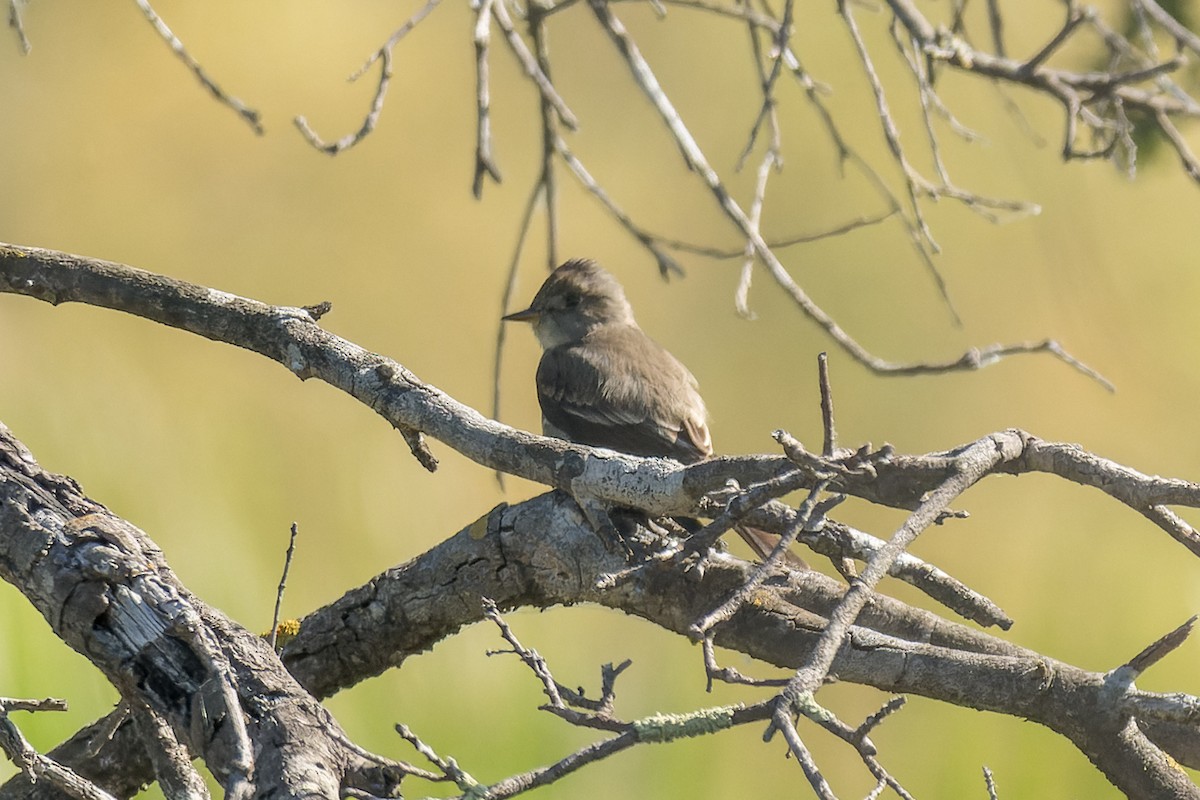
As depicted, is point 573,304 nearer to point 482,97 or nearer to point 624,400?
point 624,400

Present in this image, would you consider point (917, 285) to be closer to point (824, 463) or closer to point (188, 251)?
point (188, 251)

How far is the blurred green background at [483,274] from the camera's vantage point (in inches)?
179

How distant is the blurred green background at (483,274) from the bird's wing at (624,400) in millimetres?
658

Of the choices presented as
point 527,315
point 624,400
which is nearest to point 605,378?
point 624,400

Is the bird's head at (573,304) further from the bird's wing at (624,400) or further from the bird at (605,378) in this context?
the bird's wing at (624,400)

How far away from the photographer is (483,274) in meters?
5.32

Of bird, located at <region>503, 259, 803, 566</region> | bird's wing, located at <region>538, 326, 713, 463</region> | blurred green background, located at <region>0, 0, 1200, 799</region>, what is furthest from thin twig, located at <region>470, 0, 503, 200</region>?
blurred green background, located at <region>0, 0, 1200, 799</region>

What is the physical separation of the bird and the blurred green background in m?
0.58

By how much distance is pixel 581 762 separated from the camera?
120 centimetres

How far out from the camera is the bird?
4027 millimetres

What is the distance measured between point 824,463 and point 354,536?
332 cm

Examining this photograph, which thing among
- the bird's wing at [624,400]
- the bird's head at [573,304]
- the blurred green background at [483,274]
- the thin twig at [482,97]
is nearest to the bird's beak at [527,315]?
the bird's head at [573,304]

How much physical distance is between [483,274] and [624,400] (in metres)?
1.45

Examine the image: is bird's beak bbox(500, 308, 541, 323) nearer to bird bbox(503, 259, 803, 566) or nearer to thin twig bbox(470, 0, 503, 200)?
bird bbox(503, 259, 803, 566)
